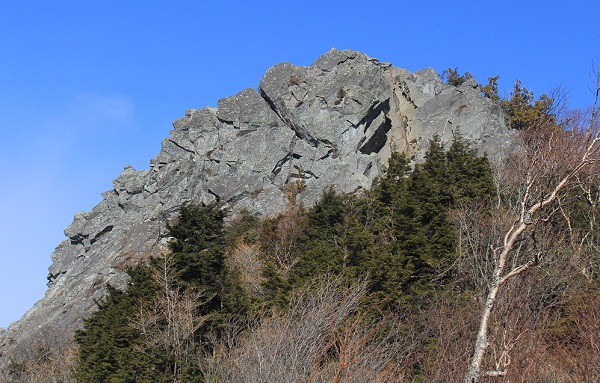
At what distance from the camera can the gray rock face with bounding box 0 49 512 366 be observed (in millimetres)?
49281

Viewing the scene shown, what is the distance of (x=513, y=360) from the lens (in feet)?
41.3

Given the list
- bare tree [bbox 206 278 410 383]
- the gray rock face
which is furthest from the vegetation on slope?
the gray rock face

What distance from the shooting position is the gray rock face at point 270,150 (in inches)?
1940

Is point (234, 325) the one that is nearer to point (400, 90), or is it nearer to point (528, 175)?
point (528, 175)

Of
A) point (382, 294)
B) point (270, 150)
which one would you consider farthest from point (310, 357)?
point (270, 150)

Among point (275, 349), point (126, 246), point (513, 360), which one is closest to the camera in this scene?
point (513, 360)

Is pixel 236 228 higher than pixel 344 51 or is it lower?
lower

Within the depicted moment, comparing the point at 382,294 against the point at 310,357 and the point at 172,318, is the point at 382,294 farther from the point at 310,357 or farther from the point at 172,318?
the point at 310,357

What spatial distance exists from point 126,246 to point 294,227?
16812mm

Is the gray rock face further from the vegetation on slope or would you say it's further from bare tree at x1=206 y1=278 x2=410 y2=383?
bare tree at x1=206 y1=278 x2=410 y2=383

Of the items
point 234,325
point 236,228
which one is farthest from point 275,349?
point 236,228

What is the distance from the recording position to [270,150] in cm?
5497

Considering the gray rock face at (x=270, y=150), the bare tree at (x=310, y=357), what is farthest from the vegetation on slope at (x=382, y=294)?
the gray rock face at (x=270, y=150)

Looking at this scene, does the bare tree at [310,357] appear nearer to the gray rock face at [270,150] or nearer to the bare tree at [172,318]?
the bare tree at [172,318]
